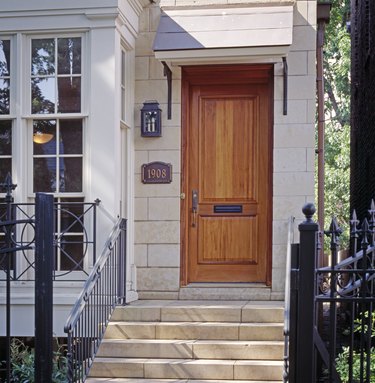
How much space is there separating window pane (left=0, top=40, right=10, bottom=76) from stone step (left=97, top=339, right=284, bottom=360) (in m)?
3.01

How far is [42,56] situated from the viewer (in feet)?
24.2

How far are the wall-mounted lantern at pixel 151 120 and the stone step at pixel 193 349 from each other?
8.06ft

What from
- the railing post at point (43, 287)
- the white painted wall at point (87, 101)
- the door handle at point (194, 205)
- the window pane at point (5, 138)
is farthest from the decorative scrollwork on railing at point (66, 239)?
the railing post at point (43, 287)

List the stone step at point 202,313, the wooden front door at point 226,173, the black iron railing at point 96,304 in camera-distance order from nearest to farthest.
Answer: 1. the black iron railing at point 96,304
2. the stone step at point 202,313
3. the wooden front door at point 226,173

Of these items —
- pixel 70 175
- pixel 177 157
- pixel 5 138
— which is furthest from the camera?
pixel 177 157

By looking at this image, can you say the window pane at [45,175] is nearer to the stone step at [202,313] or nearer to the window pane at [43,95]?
the window pane at [43,95]

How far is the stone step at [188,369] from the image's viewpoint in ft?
20.2

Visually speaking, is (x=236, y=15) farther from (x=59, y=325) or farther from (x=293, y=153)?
(x=59, y=325)

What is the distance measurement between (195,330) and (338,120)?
16.5 meters

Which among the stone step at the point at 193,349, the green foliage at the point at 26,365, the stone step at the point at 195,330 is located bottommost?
the green foliage at the point at 26,365

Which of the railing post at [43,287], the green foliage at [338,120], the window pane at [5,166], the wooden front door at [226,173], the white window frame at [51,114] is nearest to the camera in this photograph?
the railing post at [43,287]

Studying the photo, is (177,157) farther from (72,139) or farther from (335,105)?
(335,105)

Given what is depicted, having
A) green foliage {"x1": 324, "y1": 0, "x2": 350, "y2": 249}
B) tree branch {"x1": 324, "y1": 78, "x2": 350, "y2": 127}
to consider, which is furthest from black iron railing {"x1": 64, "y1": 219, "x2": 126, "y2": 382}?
tree branch {"x1": 324, "y1": 78, "x2": 350, "y2": 127}

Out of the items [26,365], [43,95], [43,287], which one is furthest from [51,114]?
[43,287]
